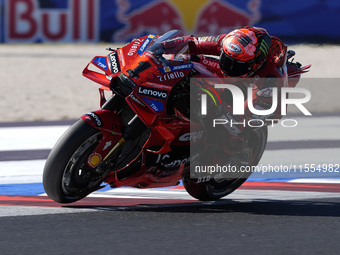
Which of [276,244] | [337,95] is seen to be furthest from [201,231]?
[337,95]

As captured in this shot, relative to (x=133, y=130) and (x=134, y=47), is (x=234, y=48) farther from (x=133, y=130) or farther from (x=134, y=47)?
(x=133, y=130)

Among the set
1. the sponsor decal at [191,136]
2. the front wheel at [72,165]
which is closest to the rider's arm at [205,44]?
the sponsor decal at [191,136]

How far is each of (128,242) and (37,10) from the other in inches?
651

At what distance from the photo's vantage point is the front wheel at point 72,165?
5246mm

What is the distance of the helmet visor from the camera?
18.4 feet

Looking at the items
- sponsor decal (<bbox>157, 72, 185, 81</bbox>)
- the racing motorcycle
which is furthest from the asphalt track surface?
sponsor decal (<bbox>157, 72, 185, 81</bbox>)

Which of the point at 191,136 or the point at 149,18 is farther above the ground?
the point at 191,136

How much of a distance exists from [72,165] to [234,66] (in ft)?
4.45

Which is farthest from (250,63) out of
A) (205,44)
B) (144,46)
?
(144,46)

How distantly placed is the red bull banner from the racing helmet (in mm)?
15015

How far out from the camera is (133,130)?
211 inches

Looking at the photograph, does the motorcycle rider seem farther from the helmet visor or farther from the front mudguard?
the front mudguard

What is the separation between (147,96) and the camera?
521 cm

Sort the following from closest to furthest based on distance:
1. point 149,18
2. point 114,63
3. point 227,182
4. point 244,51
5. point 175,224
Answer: point 175,224 → point 114,63 → point 244,51 → point 227,182 → point 149,18
